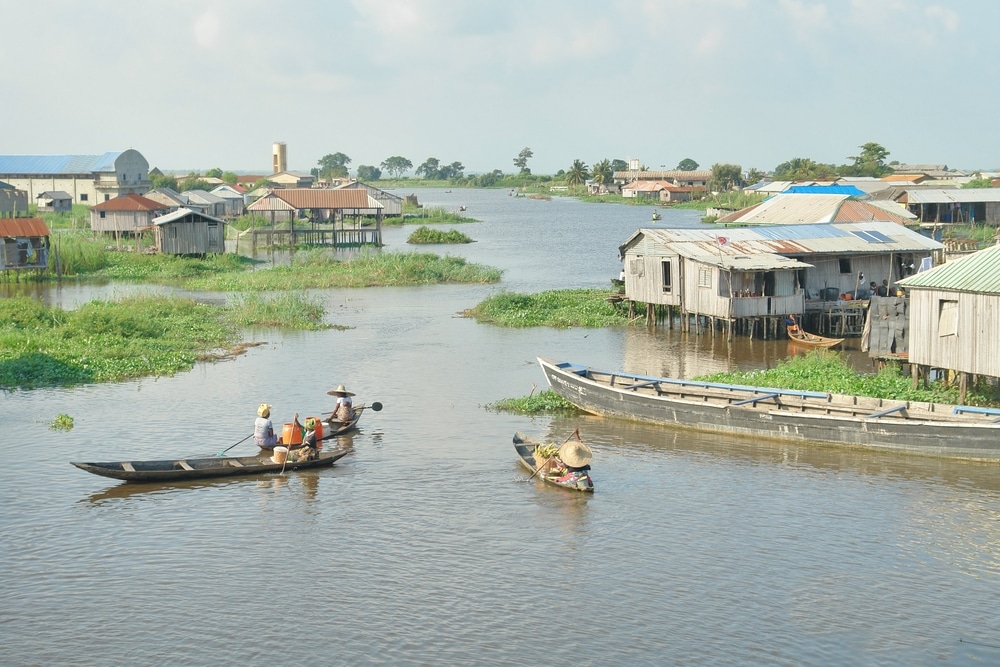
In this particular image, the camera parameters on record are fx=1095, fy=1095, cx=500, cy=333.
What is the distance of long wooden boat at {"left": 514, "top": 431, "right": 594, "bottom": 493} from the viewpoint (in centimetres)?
1948

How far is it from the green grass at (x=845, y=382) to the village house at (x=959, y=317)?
0.47 meters

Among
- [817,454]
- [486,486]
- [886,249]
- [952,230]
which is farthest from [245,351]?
[952,230]

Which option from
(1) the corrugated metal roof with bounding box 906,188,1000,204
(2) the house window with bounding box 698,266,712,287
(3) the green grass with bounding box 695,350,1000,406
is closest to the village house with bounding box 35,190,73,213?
(1) the corrugated metal roof with bounding box 906,188,1000,204

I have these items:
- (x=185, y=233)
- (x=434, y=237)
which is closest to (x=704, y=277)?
(x=185, y=233)

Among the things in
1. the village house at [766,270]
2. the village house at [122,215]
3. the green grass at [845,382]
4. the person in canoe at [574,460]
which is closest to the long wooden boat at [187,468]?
the person in canoe at [574,460]

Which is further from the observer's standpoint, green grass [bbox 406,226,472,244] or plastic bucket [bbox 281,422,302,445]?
green grass [bbox 406,226,472,244]

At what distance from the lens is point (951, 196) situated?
6106 centimetres

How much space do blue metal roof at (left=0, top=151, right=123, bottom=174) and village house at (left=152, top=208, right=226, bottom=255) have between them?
37351 mm

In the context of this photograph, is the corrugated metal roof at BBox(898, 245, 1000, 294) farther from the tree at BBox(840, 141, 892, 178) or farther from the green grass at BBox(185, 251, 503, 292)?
the tree at BBox(840, 141, 892, 178)

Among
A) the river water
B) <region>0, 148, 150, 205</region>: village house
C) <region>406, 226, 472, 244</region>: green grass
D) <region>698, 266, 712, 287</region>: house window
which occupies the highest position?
<region>0, 148, 150, 205</region>: village house

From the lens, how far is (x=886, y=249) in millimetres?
36125

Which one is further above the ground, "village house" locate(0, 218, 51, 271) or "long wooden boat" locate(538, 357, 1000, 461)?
"village house" locate(0, 218, 51, 271)

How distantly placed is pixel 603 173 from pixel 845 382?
5642 inches

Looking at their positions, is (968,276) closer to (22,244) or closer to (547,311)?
(547,311)
